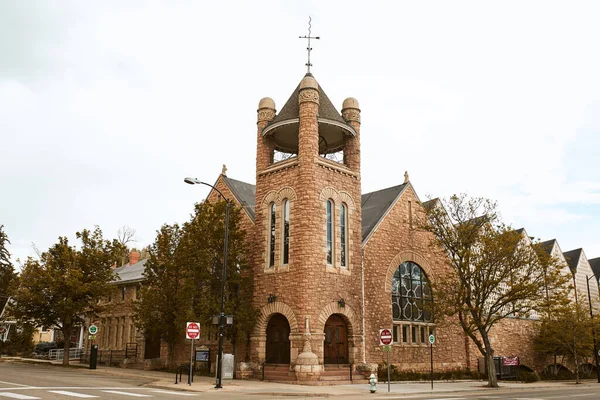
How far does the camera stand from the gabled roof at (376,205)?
1212 inches

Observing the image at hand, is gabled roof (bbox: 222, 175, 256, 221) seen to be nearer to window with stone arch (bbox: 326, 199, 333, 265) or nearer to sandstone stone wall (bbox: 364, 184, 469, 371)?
window with stone arch (bbox: 326, 199, 333, 265)

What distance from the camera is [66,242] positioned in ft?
116

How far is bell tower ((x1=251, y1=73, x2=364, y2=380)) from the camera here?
2530cm

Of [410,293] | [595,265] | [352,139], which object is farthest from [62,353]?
[595,265]

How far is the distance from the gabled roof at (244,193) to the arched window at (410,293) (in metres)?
9.38

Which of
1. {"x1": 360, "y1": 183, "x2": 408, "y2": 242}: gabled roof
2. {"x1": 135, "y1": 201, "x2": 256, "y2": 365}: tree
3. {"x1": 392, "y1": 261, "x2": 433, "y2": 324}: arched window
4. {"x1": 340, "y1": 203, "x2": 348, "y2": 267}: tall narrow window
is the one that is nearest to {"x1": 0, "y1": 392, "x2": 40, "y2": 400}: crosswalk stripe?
{"x1": 135, "y1": 201, "x2": 256, "y2": 365}: tree

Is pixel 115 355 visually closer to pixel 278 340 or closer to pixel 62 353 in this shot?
pixel 62 353

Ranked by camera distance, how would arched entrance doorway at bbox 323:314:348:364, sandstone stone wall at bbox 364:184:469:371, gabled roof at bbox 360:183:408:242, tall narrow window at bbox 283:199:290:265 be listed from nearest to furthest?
arched entrance doorway at bbox 323:314:348:364, tall narrow window at bbox 283:199:290:265, sandstone stone wall at bbox 364:184:469:371, gabled roof at bbox 360:183:408:242

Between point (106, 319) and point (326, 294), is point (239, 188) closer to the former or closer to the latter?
point (326, 294)

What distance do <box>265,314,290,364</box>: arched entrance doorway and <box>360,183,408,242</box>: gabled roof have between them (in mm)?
6613

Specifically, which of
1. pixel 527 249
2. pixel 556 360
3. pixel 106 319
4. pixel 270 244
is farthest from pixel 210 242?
pixel 556 360

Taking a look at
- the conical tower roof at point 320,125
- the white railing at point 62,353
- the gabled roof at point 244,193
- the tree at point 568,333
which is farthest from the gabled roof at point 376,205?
the white railing at point 62,353

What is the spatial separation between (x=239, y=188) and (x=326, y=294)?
11287 millimetres

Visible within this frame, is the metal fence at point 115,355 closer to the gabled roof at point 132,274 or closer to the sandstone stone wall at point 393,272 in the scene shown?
the gabled roof at point 132,274
